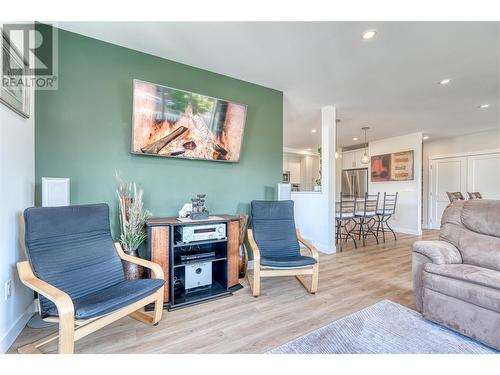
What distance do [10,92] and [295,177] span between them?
8.03 m

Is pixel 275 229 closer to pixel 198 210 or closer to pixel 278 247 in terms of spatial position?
pixel 278 247

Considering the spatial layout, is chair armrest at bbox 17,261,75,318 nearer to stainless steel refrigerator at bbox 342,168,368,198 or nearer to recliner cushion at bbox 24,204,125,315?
recliner cushion at bbox 24,204,125,315

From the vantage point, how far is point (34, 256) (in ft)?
5.17

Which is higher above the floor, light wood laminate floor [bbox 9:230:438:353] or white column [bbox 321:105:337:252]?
white column [bbox 321:105:337:252]

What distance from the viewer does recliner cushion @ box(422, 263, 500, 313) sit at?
151 centimetres

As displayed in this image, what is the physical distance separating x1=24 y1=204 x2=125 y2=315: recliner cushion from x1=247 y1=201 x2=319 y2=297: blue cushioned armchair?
4.34 ft

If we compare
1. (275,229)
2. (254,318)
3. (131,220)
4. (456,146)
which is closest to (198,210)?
(131,220)

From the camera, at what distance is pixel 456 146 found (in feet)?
19.9

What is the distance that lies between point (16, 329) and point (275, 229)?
7.92ft

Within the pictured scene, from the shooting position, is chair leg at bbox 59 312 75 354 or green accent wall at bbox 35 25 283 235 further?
green accent wall at bbox 35 25 283 235

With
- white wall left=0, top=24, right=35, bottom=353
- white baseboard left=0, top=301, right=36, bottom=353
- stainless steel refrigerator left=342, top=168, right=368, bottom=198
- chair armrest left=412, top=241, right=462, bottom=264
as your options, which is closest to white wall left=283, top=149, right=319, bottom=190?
stainless steel refrigerator left=342, top=168, right=368, bottom=198

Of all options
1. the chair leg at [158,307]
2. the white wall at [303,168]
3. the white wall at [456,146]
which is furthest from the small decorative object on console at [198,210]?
the white wall at [456,146]
